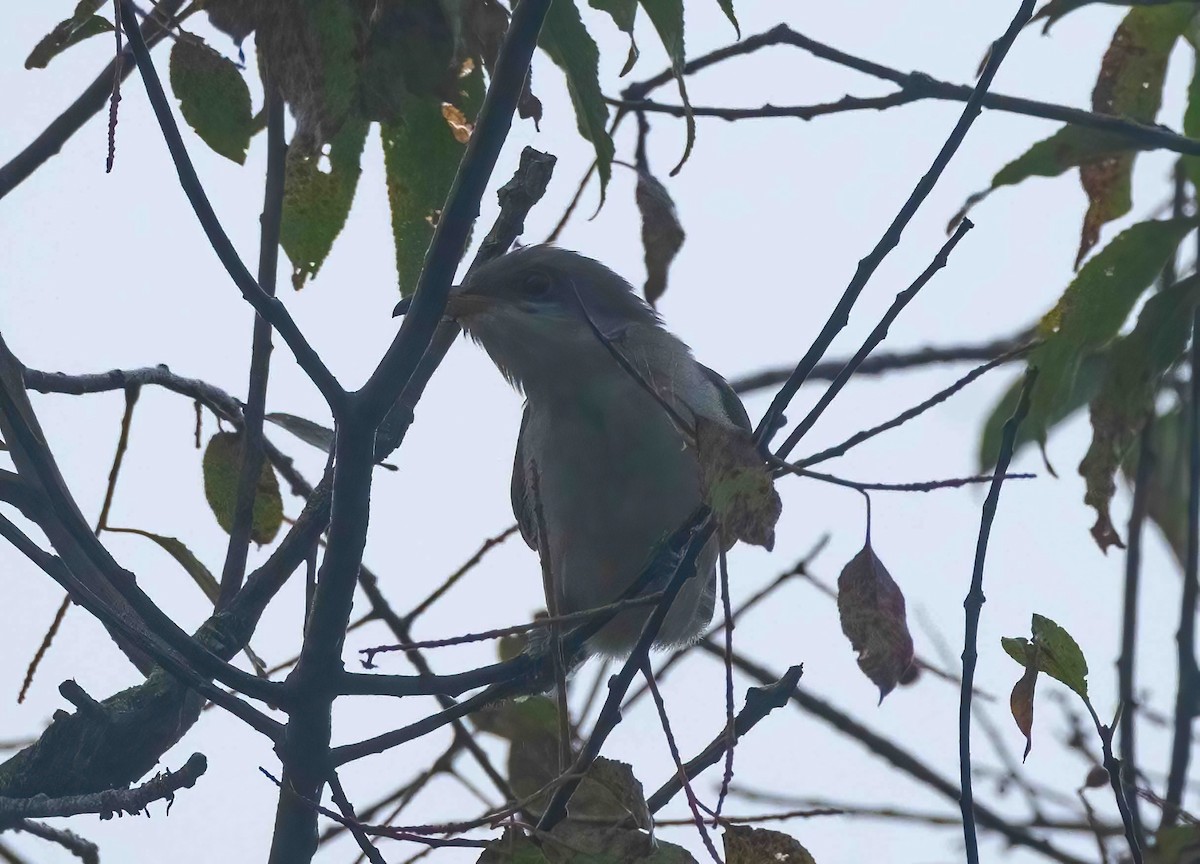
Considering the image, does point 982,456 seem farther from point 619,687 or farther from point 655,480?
point 619,687

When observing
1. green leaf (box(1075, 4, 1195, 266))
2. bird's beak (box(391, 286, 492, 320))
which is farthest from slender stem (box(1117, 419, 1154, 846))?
bird's beak (box(391, 286, 492, 320))

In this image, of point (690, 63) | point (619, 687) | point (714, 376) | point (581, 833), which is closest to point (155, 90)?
point (619, 687)

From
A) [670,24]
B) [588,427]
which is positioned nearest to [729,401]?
[588,427]

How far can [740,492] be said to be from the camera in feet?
7.42

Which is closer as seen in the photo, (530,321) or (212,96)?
(212,96)

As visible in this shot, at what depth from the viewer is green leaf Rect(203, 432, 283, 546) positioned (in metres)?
4.08

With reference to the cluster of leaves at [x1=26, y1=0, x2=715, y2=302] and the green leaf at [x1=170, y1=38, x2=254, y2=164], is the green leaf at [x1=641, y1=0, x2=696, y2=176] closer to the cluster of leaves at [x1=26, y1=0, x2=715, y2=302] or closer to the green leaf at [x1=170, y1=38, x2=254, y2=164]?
the cluster of leaves at [x1=26, y1=0, x2=715, y2=302]

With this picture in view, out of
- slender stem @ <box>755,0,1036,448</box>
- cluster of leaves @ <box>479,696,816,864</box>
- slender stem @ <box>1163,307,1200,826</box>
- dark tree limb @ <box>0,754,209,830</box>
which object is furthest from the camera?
slender stem @ <box>1163,307,1200,826</box>

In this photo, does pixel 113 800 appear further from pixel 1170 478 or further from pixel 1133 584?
pixel 1170 478

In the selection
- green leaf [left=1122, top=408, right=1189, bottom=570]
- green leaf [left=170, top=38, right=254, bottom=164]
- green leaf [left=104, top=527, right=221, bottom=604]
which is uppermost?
green leaf [left=1122, top=408, right=1189, bottom=570]

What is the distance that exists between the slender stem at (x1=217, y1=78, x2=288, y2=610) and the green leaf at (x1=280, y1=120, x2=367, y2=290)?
0.52 ft

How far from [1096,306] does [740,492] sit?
1989mm

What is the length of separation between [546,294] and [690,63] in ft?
3.25

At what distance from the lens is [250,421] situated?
13.4 feet
